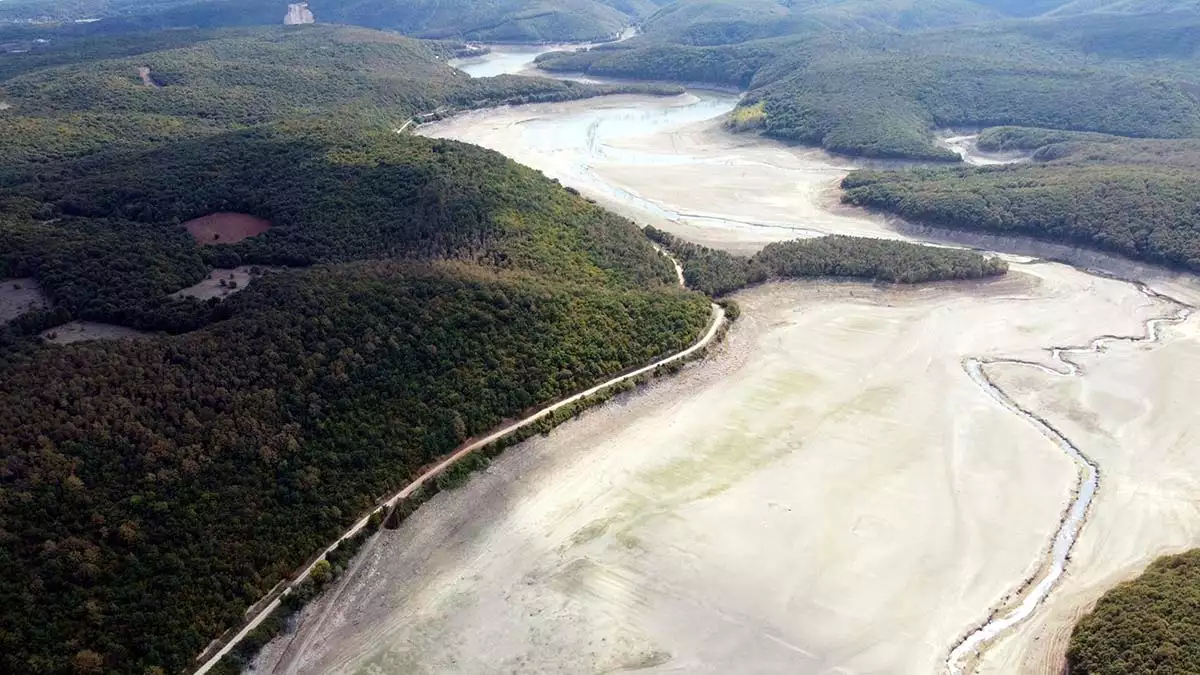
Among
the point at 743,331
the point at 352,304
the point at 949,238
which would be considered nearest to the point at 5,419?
the point at 352,304

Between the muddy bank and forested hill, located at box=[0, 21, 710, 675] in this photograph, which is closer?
forested hill, located at box=[0, 21, 710, 675]

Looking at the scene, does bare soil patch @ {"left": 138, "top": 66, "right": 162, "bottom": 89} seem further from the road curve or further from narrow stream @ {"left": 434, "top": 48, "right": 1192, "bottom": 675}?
the road curve

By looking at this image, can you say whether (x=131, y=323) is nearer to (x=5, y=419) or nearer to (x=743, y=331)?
(x=5, y=419)

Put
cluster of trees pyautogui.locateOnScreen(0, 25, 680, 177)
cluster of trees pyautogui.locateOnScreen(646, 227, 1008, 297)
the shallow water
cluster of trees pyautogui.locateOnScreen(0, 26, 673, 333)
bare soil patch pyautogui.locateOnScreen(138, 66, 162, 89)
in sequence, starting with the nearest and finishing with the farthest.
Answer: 1. cluster of trees pyautogui.locateOnScreen(0, 26, 673, 333)
2. cluster of trees pyautogui.locateOnScreen(646, 227, 1008, 297)
3. cluster of trees pyautogui.locateOnScreen(0, 25, 680, 177)
4. bare soil patch pyautogui.locateOnScreen(138, 66, 162, 89)
5. the shallow water

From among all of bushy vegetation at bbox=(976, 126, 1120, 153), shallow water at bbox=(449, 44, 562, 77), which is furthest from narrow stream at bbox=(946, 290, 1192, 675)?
shallow water at bbox=(449, 44, 562, 77)

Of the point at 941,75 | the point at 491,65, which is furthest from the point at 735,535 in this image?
the point at 491,65

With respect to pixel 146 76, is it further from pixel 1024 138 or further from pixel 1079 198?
pixel 1024 138

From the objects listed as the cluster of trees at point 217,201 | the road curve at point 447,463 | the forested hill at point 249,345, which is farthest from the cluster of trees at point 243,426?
the cluster of trees at point 217,201

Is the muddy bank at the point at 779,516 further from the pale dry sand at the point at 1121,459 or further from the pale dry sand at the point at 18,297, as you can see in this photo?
the pale dry sand at the point at 18,297
